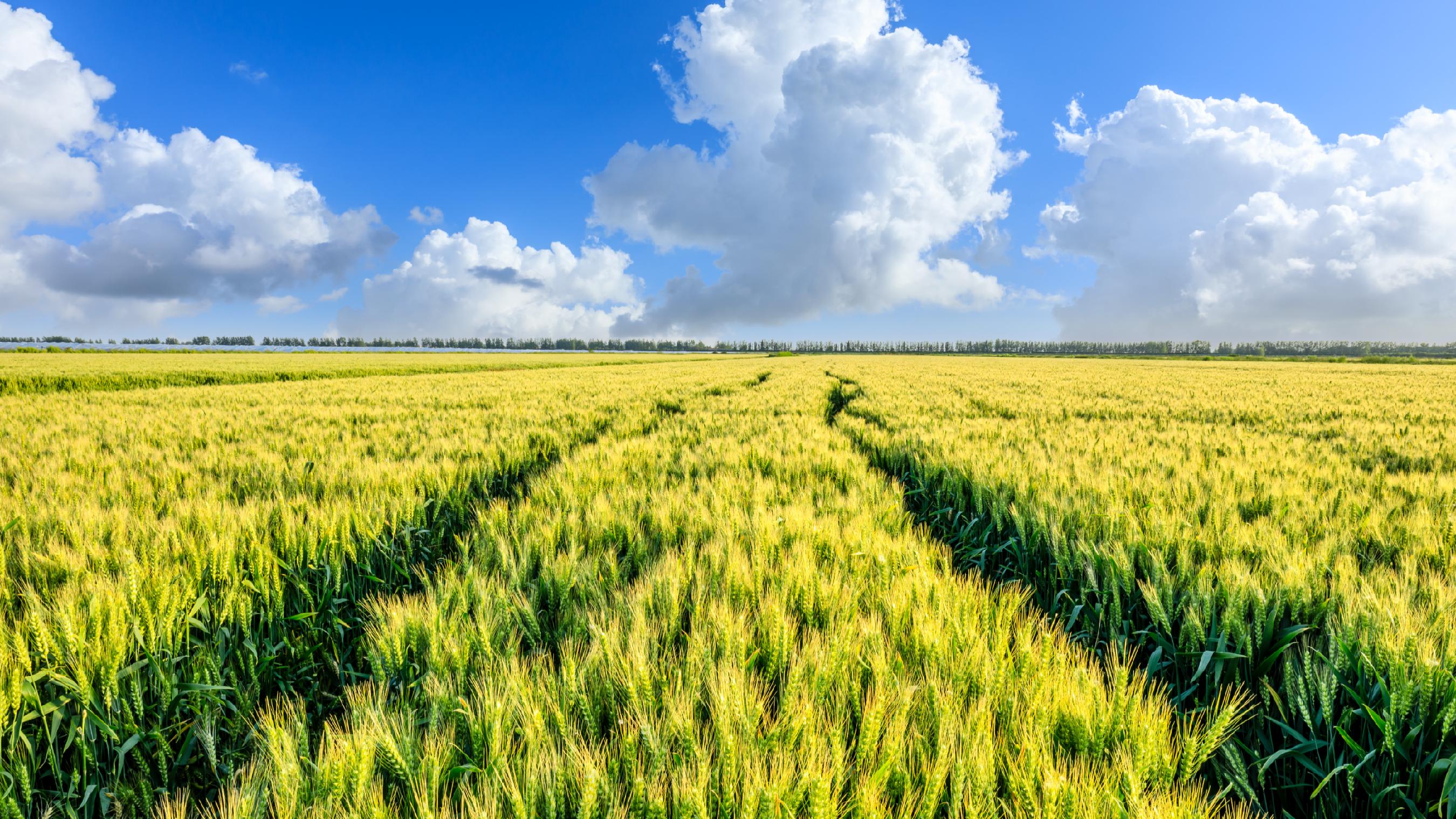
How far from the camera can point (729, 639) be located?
1549 mm

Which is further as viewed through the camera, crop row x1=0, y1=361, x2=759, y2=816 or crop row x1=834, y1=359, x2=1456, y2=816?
crop row x1=0, y1=361, x2=759, y2=816

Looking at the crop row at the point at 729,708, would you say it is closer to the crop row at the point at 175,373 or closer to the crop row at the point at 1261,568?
the crop row at the point at 1261,568

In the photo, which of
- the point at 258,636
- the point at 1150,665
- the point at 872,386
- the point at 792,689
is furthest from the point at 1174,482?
the point at 872,386

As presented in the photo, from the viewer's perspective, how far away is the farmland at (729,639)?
1.20 metres

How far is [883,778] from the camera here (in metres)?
1.06

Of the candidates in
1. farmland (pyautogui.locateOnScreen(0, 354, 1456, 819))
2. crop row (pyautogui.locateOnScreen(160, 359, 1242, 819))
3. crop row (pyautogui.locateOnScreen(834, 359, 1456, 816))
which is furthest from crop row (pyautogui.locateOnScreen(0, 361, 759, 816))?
crop row (pyautogui.locateOnScreen(834, 359, 1456, 816))

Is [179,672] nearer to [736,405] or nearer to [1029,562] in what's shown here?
[1029,562]

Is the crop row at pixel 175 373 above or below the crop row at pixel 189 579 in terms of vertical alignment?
above

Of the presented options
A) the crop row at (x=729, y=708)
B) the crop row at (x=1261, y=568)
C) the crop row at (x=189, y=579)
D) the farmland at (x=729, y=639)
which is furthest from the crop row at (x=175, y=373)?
the crop row at (x=1261, y=568)

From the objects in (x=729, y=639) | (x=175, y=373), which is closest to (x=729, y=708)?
(x=729, y=639)

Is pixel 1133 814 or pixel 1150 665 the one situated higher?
pixel 1133 814

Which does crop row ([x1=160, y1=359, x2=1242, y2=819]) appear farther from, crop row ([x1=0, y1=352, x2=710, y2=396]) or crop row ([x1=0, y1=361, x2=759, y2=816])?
crop row ([x1=0, y1=352, x2=710, y2=396])

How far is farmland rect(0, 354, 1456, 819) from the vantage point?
120 cm

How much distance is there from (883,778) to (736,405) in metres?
9.44
